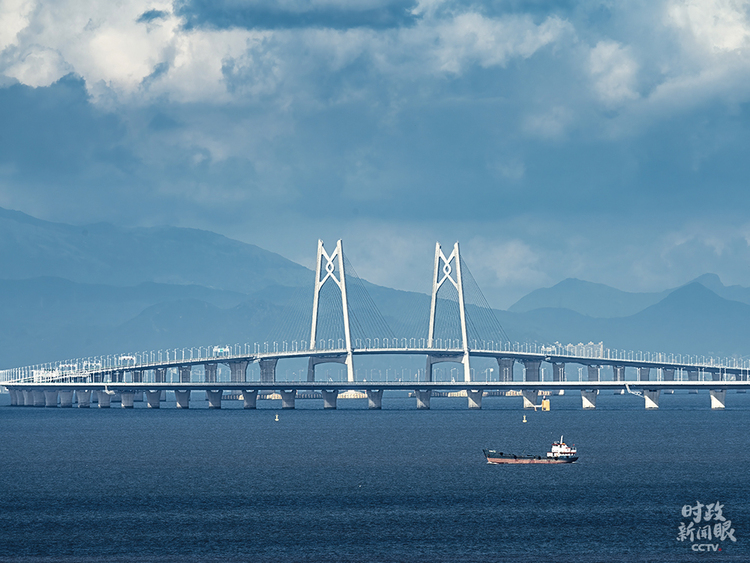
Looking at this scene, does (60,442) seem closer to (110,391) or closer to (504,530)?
(504,530)

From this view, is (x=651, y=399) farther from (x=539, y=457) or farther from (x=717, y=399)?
(x=539, y=457)

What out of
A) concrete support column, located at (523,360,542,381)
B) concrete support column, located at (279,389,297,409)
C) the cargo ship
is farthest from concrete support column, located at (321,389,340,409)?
the cargo ship

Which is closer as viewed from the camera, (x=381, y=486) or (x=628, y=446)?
(x=381, y=486)

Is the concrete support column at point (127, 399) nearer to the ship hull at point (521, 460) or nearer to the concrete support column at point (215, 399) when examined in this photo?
the concrete support column at point (215, 399)

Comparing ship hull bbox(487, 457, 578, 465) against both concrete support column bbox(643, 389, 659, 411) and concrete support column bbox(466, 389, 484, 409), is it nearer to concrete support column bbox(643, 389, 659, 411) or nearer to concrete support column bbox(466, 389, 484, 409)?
concrete support column bbox(466, 389, 484, 409)

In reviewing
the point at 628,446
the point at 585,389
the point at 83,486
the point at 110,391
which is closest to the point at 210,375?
the point at 110,391

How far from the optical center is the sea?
152 feet

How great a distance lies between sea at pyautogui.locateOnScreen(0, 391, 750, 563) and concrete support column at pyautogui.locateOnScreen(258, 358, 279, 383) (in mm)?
73703

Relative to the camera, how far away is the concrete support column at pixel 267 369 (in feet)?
603

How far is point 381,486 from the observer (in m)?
65.6

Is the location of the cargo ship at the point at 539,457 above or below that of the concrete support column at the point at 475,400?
below

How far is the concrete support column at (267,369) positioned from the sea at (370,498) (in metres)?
73.7

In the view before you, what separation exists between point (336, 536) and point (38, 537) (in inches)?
460

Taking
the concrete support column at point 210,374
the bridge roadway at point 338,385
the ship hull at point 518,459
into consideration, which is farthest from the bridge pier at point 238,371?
the ship hull at point 518,459
